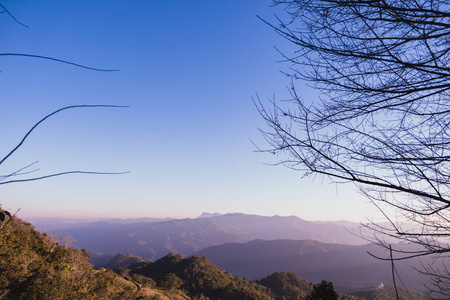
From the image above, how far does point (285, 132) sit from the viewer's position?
2.85 m

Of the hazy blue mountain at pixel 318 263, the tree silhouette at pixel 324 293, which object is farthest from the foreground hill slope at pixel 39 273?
the hazy blue mountain at pixel 318 263

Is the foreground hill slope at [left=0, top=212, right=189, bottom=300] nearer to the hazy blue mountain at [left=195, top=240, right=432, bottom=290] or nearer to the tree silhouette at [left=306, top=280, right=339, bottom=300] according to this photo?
the tree silhouette at [left=306, top=280, right=339, bottom=300]

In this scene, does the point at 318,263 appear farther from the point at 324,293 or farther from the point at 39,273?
the point at 39,273

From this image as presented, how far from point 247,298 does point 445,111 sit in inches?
1859

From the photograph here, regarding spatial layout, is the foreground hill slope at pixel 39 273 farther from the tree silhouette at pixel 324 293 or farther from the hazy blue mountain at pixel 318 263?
the hazy blue mountain at pixel 318 263

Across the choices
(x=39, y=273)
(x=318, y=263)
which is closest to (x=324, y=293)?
(x=39, y=273)

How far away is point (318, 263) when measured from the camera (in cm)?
15512

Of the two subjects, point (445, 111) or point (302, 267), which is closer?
point (445, 111)

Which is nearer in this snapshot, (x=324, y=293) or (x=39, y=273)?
(x=39, y=273)

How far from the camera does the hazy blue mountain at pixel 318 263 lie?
124938 millimetres

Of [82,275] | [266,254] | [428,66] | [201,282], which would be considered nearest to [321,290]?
[82,275]

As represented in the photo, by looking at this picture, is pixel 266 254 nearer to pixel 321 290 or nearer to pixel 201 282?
pixel 201 282

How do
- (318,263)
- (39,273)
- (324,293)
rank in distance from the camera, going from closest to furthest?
(39,273) < (324,293) < (318,263)

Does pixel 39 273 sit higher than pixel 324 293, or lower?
higher
